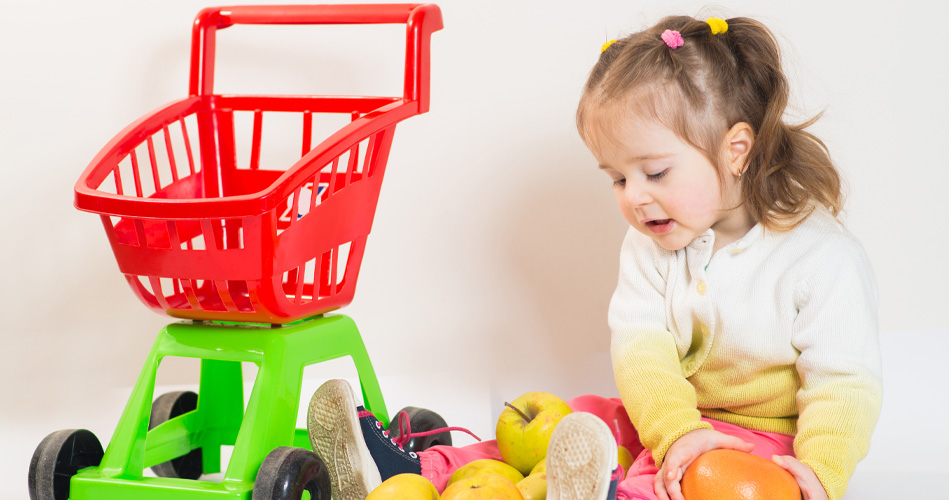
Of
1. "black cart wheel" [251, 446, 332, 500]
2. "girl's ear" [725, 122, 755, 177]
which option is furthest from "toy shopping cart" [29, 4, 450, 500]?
"girl's ear" [725, 122, 755, 177]

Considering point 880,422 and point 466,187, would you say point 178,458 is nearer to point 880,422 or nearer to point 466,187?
point 466,187

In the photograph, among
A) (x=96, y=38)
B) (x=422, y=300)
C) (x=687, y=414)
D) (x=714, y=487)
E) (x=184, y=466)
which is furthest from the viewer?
(x=422, y=300)

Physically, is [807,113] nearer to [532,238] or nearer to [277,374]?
[532,238]

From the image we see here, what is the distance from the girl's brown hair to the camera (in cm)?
122

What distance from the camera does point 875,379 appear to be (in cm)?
119

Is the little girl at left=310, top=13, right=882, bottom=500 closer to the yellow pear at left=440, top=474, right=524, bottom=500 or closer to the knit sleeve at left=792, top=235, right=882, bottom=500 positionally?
Result: the knit sleeve at left=792, top=235, right=882, bottom=500

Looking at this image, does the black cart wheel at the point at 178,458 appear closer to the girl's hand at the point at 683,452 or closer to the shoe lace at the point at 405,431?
the shoe lace at the point at 405,431

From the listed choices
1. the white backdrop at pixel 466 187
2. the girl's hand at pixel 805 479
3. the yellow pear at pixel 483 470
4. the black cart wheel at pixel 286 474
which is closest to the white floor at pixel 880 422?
the white backdrop at pixel 466 187

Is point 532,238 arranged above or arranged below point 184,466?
above

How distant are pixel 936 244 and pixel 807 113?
0.39 m

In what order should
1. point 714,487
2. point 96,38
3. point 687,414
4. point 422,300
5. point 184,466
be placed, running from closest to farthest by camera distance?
point 714,487, point 687,414, point 184,466, point 96,38, point 422,300

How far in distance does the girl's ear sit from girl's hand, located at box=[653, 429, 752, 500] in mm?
354

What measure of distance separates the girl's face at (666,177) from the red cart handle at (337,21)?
301 millimetres

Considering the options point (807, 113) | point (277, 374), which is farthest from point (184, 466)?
point (807, 113)
